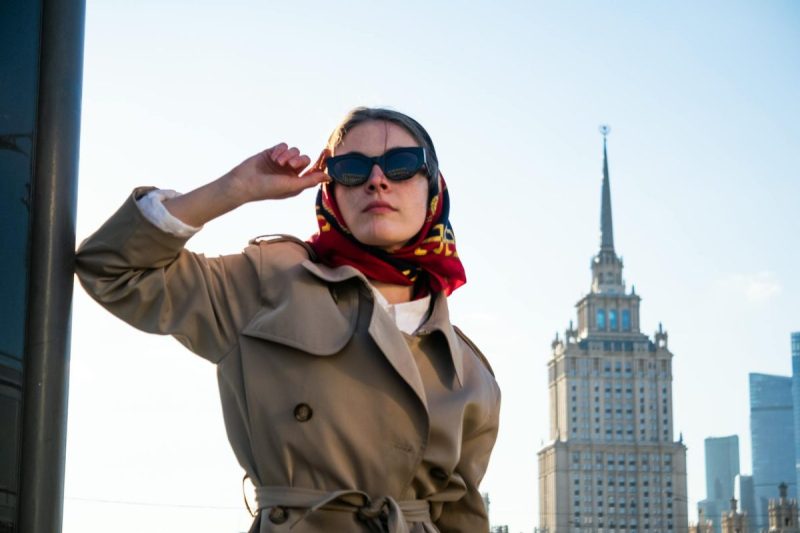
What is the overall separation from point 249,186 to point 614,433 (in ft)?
289

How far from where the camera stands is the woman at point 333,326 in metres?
2.14

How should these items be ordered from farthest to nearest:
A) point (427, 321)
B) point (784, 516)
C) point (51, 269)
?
point (784, 516) < point (427, 321) < point (51, 269)

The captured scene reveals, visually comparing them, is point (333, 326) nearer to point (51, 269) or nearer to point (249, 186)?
point (249, 186)

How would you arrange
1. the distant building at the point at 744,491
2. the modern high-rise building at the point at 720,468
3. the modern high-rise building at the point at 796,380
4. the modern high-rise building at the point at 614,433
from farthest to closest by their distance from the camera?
the modern high-rise building at the point at 720,468, the modern high-rise building at the point at 796,380, the distant building at the point at 744,491, the modern high-rise building at the point at 614,433

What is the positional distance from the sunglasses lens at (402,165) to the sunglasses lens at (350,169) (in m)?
0.03

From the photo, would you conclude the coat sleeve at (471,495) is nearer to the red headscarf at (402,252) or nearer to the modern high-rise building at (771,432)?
the red headscarf at (402,252)

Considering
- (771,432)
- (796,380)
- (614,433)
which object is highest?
(796,380)

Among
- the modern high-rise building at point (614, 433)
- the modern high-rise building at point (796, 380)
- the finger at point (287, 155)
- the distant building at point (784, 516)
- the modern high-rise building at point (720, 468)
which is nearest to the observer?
the finger at point (287, 155)

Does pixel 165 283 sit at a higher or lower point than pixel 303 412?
higher

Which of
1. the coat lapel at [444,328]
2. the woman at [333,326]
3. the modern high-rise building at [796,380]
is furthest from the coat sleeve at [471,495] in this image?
the modern high-rise building at [796,380]

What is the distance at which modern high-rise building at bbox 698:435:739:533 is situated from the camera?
523ft

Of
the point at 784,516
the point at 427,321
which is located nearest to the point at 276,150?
the point at 427,321

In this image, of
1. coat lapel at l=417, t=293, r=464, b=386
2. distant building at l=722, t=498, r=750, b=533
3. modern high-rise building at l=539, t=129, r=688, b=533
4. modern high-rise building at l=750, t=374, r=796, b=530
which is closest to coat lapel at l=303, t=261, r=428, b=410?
coat lapel at l=417, t=293, r=464, b=386

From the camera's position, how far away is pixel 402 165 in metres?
2.39
